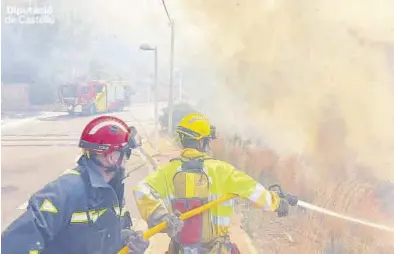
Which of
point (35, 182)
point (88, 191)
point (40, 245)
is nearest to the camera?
point (40, 245)

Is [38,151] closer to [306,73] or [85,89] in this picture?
[85,89]

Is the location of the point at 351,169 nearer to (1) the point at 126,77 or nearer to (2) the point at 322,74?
(2) the point at 322,74

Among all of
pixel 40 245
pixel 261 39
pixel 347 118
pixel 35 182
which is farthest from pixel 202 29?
pixel 40 245

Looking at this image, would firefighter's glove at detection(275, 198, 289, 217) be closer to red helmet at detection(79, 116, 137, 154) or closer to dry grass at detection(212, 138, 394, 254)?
dry grass at detection(212, 138, 394, 254)

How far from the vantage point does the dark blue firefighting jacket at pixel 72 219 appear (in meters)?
2.04

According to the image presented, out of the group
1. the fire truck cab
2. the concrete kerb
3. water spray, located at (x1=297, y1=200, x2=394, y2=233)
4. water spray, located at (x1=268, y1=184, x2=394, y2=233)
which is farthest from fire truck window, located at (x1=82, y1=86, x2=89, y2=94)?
water spray, located at (x1=297, y1=200, x2=394, y2=233)

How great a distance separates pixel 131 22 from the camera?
2.57m

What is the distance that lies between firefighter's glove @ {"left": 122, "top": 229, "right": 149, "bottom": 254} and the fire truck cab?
52cm

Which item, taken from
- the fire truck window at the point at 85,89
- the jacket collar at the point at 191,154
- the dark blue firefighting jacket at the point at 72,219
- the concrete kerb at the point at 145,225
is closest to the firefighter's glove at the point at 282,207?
the concrete kerb at the point at 145,225

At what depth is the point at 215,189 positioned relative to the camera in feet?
8.07

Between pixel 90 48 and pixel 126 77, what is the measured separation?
187 millimetres

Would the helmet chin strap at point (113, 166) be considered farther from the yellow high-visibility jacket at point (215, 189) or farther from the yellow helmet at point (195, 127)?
the yellow helmet at point (195, 127)

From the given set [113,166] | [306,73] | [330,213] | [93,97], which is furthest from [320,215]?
[93,97]

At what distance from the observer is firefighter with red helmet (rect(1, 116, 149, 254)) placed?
6.75ft
